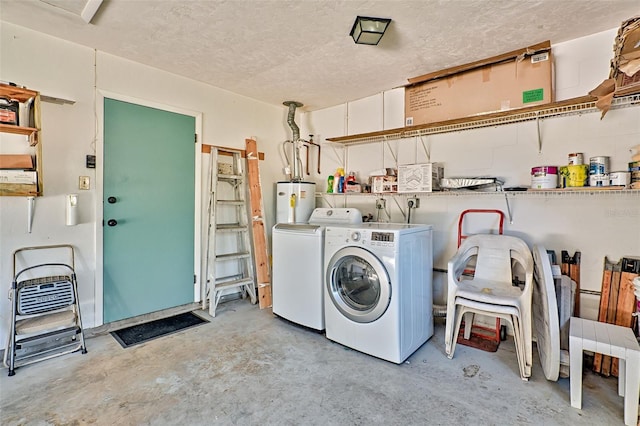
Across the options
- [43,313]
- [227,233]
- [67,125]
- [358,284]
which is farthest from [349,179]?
[43,313]

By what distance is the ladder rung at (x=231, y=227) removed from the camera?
326 cm

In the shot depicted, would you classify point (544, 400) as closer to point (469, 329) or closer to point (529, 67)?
point (469, 329)

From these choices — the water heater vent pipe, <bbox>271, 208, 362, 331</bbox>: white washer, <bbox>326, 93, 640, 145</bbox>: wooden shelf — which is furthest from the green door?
<bbox>326, 93, 640, 145</bbox>: wooden shelf

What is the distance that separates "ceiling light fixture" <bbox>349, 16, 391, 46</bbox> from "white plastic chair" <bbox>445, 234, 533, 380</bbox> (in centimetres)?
176

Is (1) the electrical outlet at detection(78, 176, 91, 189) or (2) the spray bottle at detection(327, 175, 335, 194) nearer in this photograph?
(1) the electrical outlet at detection(78, 176, 91, 189)

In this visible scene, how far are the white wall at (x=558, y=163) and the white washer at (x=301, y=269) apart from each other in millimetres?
973

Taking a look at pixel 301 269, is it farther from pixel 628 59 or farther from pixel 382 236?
pixel 628 59

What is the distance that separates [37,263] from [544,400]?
145 inches

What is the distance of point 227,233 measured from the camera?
11.5ft

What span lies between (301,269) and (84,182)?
1.99m

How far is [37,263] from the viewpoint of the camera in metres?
2.35

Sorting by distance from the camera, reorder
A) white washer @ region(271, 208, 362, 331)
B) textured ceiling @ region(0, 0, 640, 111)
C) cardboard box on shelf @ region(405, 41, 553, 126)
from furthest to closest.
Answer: white washer @ region(271, 208, 362, 331), cardboard box on shelf @ region(405, 41, 553, 126), textured ceiling @ region(0, 0, 640, 111)

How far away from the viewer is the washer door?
2.21 metres

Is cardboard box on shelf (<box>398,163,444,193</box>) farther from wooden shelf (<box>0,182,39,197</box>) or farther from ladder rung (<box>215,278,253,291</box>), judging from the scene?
wooden shelf (<box>0,182,39,197</box>)
